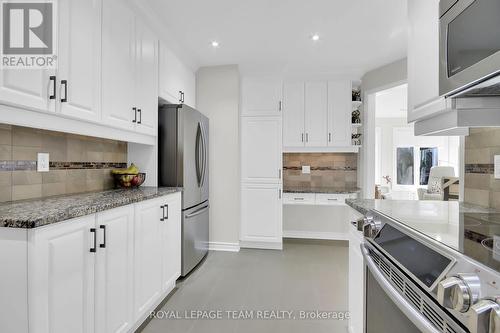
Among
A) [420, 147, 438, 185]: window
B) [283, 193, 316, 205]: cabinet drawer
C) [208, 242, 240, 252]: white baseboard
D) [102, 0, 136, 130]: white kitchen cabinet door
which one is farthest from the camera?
[420, 147, 438, 185]: window

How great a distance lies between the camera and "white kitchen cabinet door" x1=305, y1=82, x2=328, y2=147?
3.88 m

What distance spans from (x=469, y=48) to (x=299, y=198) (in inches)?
120

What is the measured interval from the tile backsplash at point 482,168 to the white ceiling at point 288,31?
140cm

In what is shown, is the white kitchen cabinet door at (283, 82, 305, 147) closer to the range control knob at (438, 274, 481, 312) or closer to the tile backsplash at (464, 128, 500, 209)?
the tile backsplash at (464, 128, 500, 209)

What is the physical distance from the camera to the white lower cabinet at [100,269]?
1058 mm

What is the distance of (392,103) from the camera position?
5.48m

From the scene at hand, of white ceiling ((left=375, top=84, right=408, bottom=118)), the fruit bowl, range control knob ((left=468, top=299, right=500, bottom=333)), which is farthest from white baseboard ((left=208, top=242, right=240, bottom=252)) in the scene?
white ceiling ((left=375, top=84, right=408, bottom=118))

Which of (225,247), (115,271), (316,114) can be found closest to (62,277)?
(115,271)

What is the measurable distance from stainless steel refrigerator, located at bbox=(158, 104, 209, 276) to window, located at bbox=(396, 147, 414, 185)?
18.4ft

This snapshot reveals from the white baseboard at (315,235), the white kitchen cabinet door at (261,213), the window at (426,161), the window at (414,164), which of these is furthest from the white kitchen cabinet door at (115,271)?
the window at (426,161)

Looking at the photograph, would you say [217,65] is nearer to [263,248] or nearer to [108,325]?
[263,248]

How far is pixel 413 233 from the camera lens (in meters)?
0.80

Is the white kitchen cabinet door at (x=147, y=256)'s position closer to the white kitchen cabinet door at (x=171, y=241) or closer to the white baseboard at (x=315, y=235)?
the white kitchen cabinet door at (x=171, y=241)

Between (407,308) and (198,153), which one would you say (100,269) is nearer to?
(407,308)
